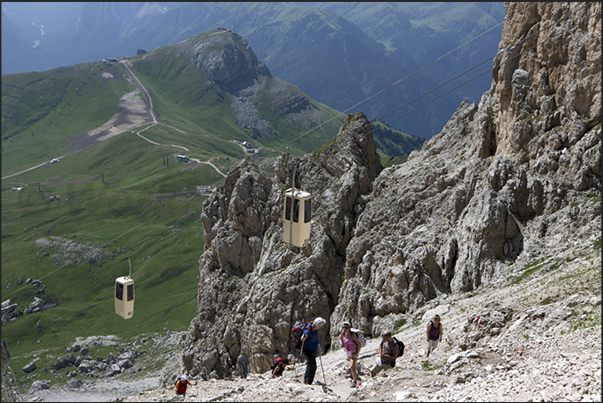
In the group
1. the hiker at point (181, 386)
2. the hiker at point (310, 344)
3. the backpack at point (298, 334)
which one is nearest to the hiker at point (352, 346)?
the hiker at point (310, 344)

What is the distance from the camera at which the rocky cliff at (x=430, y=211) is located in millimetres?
34969

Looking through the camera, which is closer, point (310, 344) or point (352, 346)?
point (310, 344)

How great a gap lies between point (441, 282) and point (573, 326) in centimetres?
1919

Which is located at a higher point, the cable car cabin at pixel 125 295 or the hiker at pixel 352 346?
the cable car cabin at pixel 125 295

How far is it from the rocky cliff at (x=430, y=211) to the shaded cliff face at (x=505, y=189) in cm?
10

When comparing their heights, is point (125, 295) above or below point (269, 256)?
below

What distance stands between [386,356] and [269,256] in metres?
34.5

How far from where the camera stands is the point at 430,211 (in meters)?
45.5

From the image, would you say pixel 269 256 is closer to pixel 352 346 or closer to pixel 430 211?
pixel 430 211

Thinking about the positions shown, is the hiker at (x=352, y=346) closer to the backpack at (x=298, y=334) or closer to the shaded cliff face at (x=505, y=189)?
the backpack at (x=298, y=334)

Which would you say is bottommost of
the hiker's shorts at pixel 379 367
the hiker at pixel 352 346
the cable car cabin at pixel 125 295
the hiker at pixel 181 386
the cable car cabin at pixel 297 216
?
A: the hiker at pixel 181 386

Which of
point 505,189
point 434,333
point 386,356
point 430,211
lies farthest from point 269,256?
point 386,356

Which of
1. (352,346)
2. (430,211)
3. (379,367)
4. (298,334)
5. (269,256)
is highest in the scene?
(430,211)

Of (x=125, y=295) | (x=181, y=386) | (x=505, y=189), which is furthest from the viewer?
(x=125, y=295)
